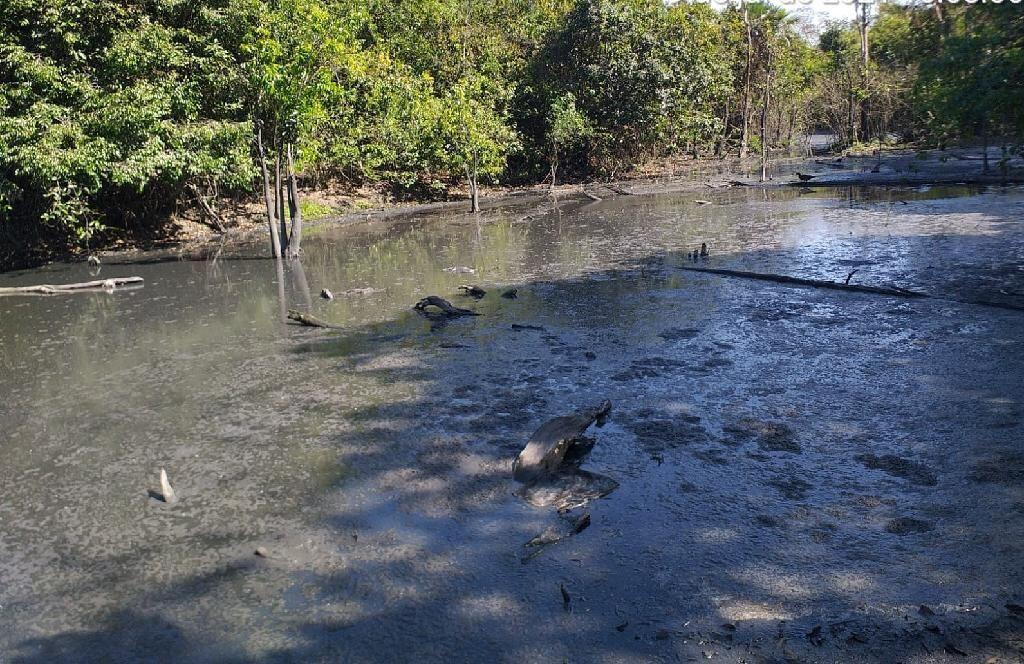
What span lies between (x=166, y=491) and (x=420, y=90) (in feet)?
73.2

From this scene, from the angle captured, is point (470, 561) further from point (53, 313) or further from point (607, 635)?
point (53, 313)

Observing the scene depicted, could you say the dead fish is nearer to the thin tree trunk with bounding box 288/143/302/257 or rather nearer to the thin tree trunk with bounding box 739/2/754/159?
the thin tree trunk with bounding box 288/143/302/257

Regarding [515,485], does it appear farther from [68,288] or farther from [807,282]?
[68,288]

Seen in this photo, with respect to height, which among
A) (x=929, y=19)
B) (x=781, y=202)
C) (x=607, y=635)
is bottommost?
(x=607, y=635)

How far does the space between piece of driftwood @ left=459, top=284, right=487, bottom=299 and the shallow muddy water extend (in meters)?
0.22

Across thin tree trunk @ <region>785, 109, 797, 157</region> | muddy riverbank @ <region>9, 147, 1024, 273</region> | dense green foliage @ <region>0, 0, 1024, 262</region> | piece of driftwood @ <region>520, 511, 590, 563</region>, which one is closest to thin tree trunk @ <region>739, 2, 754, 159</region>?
dense green foliage @ <region>0, 0, 1024, 262</region>

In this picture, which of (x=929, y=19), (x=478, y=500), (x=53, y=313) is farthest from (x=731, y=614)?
(x=53, y=313)

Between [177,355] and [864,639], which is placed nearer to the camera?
[864,639]

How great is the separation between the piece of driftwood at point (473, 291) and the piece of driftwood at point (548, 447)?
511 cm

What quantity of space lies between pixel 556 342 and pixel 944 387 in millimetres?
3485

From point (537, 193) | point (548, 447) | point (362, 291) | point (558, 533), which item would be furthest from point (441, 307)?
point (537, 193)

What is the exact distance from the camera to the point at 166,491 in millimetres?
5016

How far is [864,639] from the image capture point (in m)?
3.21

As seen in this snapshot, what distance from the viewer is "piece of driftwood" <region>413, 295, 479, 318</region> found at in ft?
30.8
